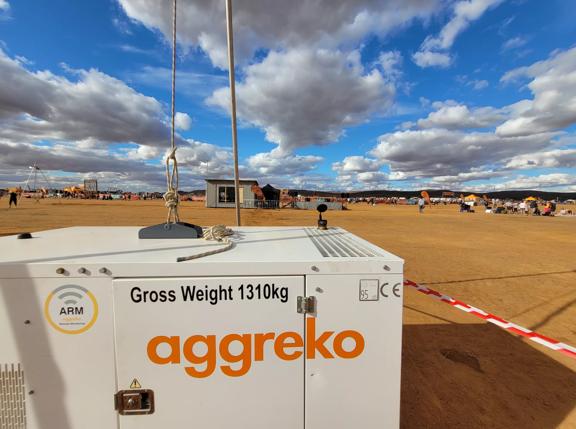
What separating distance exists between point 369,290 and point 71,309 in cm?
191

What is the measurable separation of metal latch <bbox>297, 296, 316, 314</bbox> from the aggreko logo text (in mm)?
65

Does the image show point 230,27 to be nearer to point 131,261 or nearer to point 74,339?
point 131,261

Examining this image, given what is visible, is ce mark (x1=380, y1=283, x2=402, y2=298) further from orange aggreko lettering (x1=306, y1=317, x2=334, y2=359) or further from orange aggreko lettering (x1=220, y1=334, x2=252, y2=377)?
orange aggreko lettering (x1=220, y1=334, x2=252, y2=377)

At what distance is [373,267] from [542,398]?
10.8 feet

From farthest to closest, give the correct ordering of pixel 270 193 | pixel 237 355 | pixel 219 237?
pixel 270 193 → pixel 219 237 → pixel 237 355

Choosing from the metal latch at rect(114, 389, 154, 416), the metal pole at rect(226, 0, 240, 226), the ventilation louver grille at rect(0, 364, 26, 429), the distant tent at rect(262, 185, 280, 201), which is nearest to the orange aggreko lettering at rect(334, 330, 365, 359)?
the metal latch at rect(114, 389, 154, 416)

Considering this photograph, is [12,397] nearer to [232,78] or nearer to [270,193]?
[232,78]

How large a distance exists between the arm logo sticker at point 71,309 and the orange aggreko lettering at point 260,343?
3.37 ft

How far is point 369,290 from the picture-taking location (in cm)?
188

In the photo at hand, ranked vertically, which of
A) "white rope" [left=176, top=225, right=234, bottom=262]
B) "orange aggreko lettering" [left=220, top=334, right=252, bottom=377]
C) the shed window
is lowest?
"orange aggreko lettering" [left=220, top=334, right=252, bottom=377]

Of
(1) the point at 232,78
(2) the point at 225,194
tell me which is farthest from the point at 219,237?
(2) the point at 225,194

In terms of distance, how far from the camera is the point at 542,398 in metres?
3.24

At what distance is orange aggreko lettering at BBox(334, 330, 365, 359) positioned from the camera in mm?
1879

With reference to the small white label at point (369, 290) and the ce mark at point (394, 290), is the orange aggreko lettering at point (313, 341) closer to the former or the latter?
the small white label at point (369, 290)
